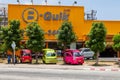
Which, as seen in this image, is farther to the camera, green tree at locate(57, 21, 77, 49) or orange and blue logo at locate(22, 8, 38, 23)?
orange and blue logo at locate(22, 8, 38, 23)

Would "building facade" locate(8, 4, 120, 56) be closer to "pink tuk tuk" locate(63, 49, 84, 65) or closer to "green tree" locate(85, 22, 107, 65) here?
"pink tuk tuk" locate(63, 49, 84, 65)

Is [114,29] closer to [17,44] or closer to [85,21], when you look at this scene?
[85,21]

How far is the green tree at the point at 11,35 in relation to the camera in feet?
179

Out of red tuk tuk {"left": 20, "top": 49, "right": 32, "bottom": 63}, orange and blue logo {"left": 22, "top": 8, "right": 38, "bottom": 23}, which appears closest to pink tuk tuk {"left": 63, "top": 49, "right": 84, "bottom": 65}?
red tuk tuk {"left": 20, "top": 49, "right": 32, "bottom": 63}

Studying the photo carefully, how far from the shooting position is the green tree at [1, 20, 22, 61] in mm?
54475

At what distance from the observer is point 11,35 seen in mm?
54625

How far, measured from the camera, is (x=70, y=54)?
52250 mm

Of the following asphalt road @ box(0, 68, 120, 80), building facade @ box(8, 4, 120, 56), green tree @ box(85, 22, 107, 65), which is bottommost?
asphalt road @ box(0, 68, 120, 80)

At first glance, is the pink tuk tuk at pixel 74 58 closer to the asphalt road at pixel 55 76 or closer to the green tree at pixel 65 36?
the green tree at pixel 65 36

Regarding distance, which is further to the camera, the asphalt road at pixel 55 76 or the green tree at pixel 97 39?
the green tree at pixel 97 39

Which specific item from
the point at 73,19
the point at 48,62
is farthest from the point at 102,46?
the point at 73,19

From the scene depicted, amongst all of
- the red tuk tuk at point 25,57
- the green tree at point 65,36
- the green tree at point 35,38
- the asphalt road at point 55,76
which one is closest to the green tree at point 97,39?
the green tree at point 65,36

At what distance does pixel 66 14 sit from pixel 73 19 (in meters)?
1.51

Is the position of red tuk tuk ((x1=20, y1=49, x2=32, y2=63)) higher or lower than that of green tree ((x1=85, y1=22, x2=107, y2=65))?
lower
